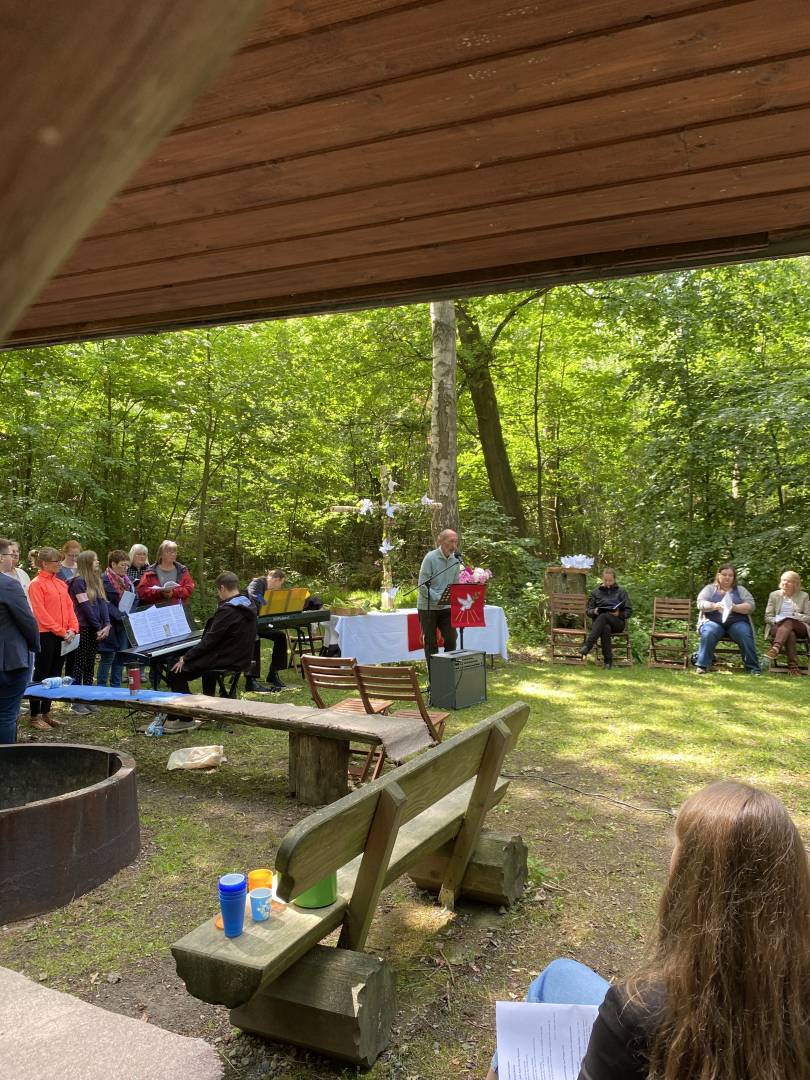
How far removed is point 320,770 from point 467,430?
52.3 feet

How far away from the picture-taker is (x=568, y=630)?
37.7 feet

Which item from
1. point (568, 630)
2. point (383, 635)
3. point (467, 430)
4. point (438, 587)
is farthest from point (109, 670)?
point (467, 430)

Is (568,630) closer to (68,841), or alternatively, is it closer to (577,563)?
(577,563)

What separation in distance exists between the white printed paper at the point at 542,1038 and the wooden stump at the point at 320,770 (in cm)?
353

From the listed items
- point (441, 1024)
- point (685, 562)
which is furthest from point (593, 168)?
point (685, 562)

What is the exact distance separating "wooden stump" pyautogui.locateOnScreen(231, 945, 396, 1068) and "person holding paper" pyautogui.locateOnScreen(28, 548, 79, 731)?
5.38 m

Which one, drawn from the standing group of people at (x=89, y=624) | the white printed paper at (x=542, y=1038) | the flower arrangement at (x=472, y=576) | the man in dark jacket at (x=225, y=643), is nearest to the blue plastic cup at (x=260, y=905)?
the white printed paper at (x=542, y=1038)

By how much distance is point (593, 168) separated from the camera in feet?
6.31

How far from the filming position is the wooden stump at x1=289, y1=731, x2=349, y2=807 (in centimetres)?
545

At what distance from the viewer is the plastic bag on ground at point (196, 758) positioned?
6.20 m

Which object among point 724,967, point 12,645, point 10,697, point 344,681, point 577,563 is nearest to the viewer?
point 724,967

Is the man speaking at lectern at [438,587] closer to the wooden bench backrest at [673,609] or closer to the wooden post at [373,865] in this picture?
the wooden bench backrest at [673,609]

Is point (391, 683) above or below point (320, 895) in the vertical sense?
above

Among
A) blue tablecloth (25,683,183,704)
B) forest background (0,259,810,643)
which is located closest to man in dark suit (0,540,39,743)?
blue tablecloth (25,683,183,704)
